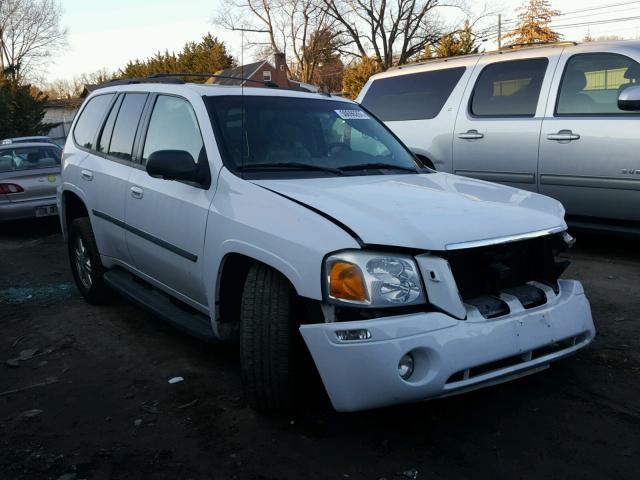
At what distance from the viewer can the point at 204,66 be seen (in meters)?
44.9

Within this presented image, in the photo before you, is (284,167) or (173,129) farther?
(173,129)

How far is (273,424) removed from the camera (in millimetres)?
3225

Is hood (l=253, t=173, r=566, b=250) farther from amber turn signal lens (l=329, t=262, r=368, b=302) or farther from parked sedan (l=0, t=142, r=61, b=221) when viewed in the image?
parked sedan (l=0, t=142, r=61, b=221)

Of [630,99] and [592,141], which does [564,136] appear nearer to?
[592,141]

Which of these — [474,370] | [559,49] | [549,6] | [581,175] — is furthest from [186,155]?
[549,6]

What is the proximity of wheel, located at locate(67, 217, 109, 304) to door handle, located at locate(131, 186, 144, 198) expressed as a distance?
1.04 metres

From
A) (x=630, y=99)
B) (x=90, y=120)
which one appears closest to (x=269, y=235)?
(x=90, y=120)

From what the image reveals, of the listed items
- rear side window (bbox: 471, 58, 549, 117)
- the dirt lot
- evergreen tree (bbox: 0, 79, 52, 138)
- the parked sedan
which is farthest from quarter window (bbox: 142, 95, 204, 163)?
evergreen tree (bbox: 0, 79, 52, 138)

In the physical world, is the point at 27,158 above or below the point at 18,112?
below

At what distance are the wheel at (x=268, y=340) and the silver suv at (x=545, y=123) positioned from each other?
381 cm

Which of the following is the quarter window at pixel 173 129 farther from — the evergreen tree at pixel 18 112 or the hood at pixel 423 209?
the evergreen tree at pixel 18 112

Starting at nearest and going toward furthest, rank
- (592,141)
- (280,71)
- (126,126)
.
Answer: (126,126)
(592,141)
(280,71)

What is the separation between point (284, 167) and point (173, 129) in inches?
36.5

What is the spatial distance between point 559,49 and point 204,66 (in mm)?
41216
